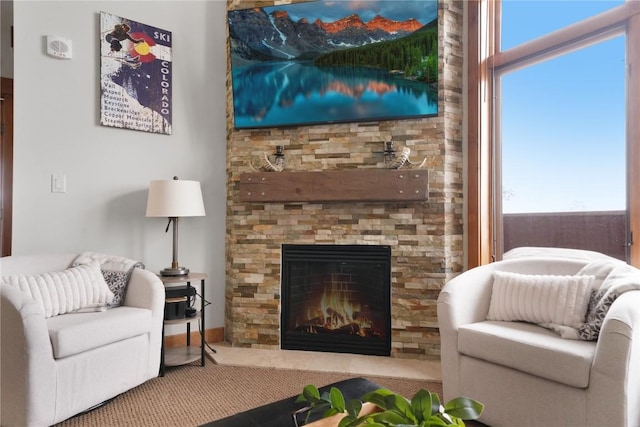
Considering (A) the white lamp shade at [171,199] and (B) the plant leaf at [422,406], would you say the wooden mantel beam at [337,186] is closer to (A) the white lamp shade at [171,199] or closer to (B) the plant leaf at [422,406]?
(A) the white lamp shade at [171,199]

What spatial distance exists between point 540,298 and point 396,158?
4.38ft

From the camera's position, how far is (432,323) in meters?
2.86

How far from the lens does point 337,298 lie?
313 centimetres

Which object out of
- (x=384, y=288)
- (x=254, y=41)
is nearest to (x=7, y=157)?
(x=254, y=41)

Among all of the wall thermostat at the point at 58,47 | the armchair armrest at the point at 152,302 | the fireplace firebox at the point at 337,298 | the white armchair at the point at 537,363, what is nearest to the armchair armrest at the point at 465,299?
the white armchair at the point at 537,363

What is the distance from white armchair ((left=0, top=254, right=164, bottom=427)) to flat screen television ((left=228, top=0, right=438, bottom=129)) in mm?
1647

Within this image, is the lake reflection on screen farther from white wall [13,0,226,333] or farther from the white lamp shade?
the white lamp shade

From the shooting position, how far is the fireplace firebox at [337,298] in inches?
118

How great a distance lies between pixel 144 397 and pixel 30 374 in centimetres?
66

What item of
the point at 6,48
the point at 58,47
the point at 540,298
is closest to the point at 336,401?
the point at 540,298

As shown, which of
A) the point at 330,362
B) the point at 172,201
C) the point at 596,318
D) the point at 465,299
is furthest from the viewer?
the point at 330,362

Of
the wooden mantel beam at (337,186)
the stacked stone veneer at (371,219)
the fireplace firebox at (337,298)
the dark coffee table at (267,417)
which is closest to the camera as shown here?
the dark coffee table at (267,417)

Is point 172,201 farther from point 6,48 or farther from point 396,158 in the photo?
point 6,48

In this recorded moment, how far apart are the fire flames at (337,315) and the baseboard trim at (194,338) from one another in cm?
71
